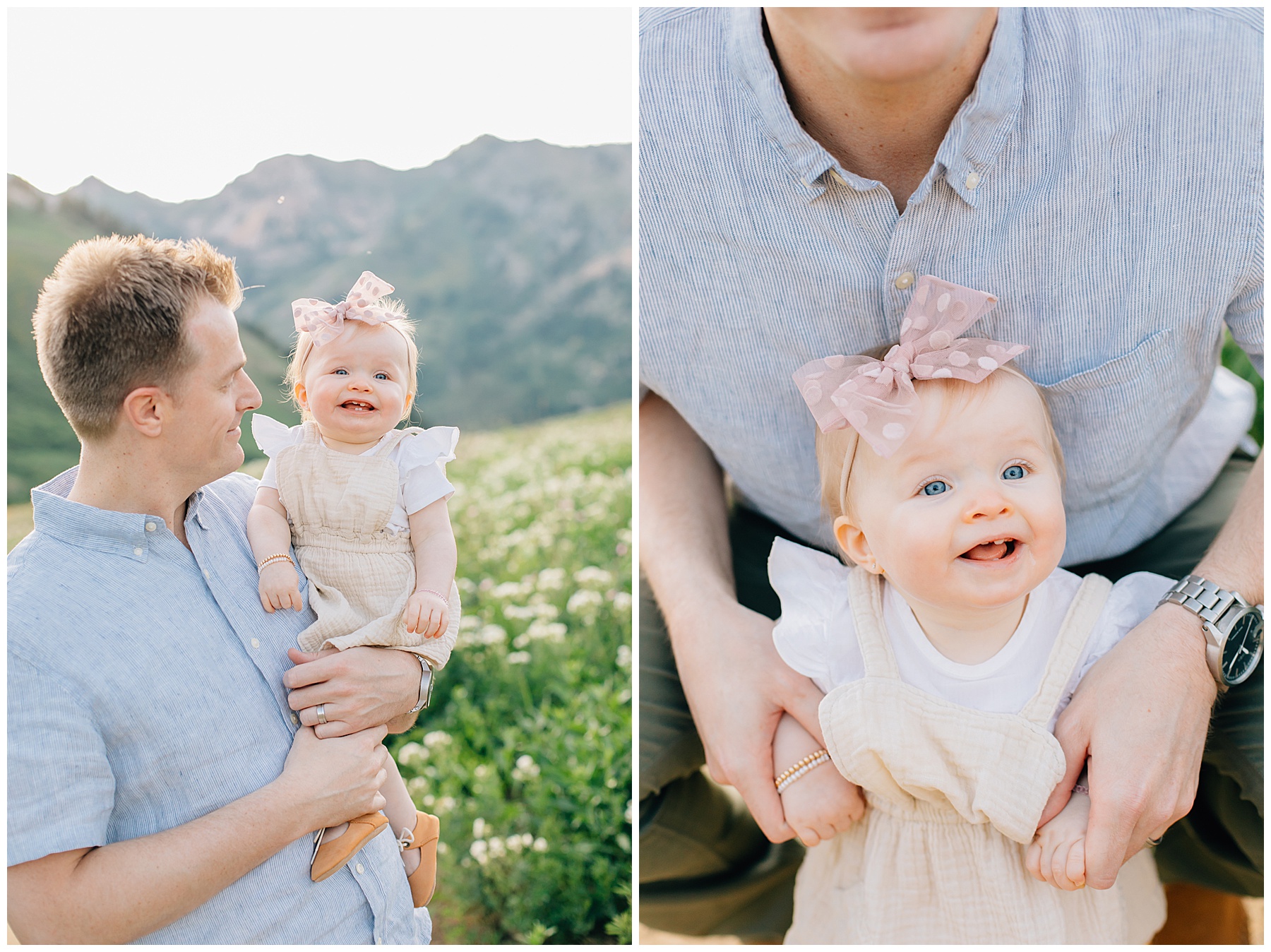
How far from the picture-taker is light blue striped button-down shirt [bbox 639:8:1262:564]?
1.69m

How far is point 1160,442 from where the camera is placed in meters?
2.03

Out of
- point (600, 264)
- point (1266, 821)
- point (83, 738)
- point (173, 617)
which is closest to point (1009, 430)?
point (1266, 821)

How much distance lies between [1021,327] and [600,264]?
279 inches

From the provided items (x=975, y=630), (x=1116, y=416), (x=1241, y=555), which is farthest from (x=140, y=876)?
(x=1241, y=555)

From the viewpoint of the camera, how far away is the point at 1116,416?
187 centimetres

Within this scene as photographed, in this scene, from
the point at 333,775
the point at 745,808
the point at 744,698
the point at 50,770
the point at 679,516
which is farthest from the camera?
the point at 745,808

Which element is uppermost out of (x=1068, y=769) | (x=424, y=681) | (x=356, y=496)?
(x=356, y=496)

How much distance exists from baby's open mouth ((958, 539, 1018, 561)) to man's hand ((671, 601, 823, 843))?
1.45ft

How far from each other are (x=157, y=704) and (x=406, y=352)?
70cm

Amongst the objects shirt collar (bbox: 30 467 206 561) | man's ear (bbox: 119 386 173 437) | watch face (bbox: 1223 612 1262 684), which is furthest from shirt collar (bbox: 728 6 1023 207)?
shirt collar (bbox: 30 467 206 561)

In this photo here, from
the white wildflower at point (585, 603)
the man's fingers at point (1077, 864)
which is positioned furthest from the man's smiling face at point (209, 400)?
the white wildflower at point (585, 603)

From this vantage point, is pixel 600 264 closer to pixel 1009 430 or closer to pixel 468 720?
pixel 468 720

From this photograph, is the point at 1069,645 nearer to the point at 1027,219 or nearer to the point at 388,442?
the point at 1027,219

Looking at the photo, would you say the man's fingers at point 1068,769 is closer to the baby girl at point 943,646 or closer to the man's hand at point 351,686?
the baby girl at point 943,646
